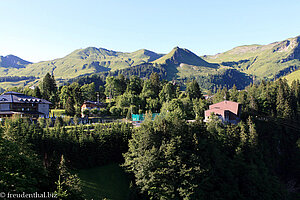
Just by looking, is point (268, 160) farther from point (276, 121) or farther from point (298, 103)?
point (298, 103)

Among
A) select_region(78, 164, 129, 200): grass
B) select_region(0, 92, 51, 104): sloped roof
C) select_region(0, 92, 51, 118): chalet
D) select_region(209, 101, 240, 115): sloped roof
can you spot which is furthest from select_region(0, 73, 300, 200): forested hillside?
select_region(0, 92, 51, 104): sloped roof

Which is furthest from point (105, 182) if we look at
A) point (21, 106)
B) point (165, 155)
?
point (21, 106)

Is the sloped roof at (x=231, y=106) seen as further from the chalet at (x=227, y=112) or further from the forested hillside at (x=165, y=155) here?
the forested hillside at (x=165, y=155)

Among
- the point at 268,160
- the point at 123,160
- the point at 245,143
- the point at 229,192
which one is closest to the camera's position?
the point at 229,192

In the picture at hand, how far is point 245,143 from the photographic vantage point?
156 feet

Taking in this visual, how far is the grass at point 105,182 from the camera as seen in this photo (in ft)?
109

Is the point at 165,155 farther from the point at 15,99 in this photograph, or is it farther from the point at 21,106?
the point at 15,99

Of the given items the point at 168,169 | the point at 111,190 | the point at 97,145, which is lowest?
the point at 111,190

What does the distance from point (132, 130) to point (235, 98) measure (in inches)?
2105

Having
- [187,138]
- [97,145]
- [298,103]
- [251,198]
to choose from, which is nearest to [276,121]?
[298,103]

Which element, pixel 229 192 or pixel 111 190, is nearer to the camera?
pixel 111 190

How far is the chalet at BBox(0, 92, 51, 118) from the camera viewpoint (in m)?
61.1

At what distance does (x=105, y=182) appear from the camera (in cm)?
3622

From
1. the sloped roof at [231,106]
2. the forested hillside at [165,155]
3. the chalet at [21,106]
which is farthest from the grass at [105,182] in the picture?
the sloped roof at [231,106]
